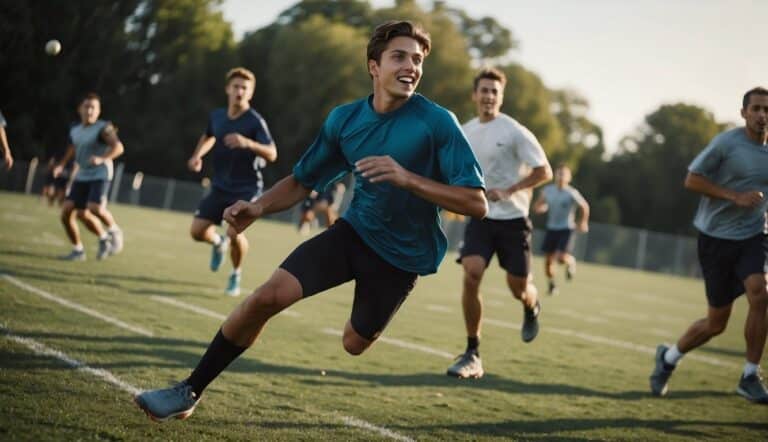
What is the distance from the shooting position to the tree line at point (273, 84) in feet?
125

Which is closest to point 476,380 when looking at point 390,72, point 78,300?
point 390,72

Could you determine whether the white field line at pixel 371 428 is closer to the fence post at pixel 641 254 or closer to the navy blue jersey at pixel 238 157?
the navy blue jersey at pixel 238 157

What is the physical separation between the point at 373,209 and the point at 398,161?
0.37 metres

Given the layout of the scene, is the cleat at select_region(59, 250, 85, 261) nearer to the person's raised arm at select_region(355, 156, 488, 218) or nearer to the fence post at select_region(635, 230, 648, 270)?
the person's raised arm at select_region(355, 156, 488, 218)

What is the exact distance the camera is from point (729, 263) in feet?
22.7

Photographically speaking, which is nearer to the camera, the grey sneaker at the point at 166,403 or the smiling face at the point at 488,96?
the grey sneaker at the point at 166,403

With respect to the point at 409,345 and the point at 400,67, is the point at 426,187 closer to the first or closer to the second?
the point at 400,67

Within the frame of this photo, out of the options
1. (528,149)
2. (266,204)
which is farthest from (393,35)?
(528,149)

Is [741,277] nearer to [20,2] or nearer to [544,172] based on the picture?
[544,172]

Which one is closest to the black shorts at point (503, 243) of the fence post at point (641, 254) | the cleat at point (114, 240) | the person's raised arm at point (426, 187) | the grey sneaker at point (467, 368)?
the grey sneaker at point (467, 368)

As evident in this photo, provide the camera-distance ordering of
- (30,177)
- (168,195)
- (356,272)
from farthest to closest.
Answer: (168,195)
(30,177)
(356,272)

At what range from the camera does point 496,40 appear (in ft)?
232

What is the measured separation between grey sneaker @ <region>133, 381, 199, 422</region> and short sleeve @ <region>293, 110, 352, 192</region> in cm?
137

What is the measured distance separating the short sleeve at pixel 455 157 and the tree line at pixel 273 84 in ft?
106
